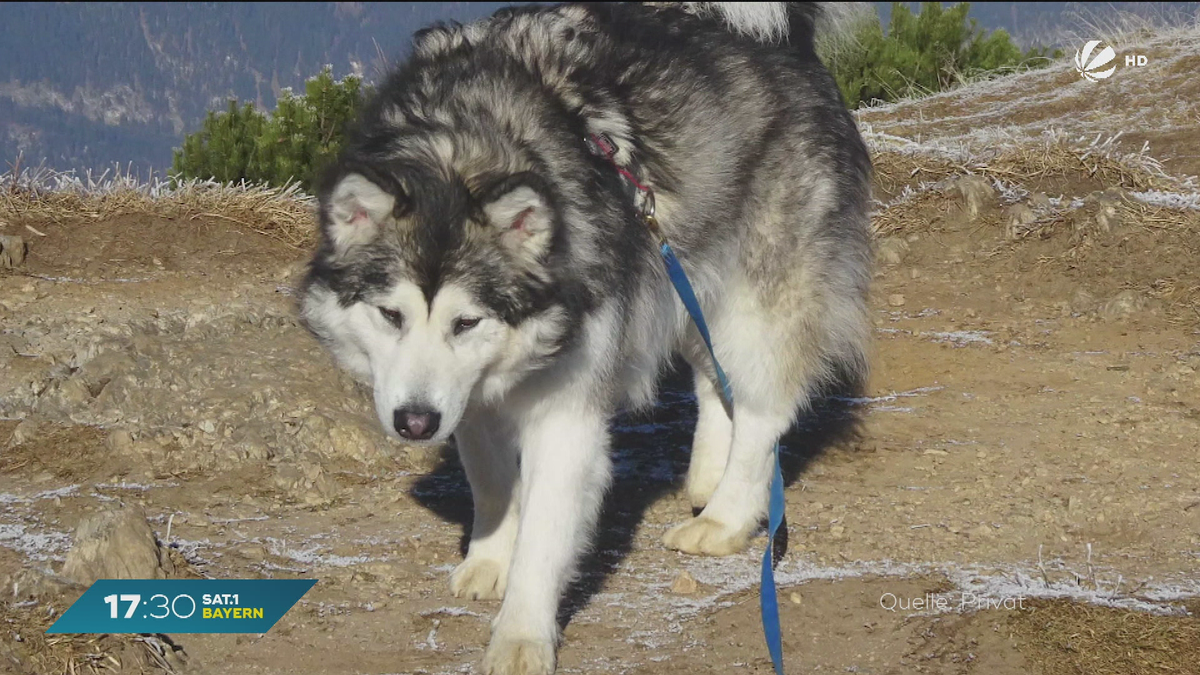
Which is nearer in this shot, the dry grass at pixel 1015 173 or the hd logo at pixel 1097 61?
the dry grass at pixel 1015 173

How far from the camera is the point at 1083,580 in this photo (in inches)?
179

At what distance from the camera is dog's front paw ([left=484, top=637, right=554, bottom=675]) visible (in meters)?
3.87

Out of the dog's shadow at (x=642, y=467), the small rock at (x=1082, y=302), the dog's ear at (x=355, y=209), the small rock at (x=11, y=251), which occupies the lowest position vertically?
the small rock at (x=1082, y=302)

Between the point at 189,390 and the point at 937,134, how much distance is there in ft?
22.0

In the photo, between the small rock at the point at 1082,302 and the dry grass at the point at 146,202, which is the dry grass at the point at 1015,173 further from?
the dry grass at the point at 146,202

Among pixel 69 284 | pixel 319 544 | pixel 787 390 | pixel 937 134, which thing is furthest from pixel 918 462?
pixel 937 134

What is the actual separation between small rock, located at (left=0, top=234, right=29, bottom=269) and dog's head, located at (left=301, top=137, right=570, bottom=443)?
13.4ft

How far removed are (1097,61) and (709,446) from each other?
7.65 metres

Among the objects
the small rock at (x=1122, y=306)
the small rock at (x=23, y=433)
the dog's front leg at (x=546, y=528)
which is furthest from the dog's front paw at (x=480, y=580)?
the small rock at (x=1122, y=306)

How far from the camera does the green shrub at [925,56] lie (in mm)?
12609

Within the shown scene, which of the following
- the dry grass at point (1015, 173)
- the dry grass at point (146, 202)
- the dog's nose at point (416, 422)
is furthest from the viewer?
the dry grass at point (1015, 173)

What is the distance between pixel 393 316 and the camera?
3.64m

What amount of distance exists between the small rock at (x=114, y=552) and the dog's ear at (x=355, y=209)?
49.4 inches

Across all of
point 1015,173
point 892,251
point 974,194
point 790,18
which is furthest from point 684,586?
point 1015,173
